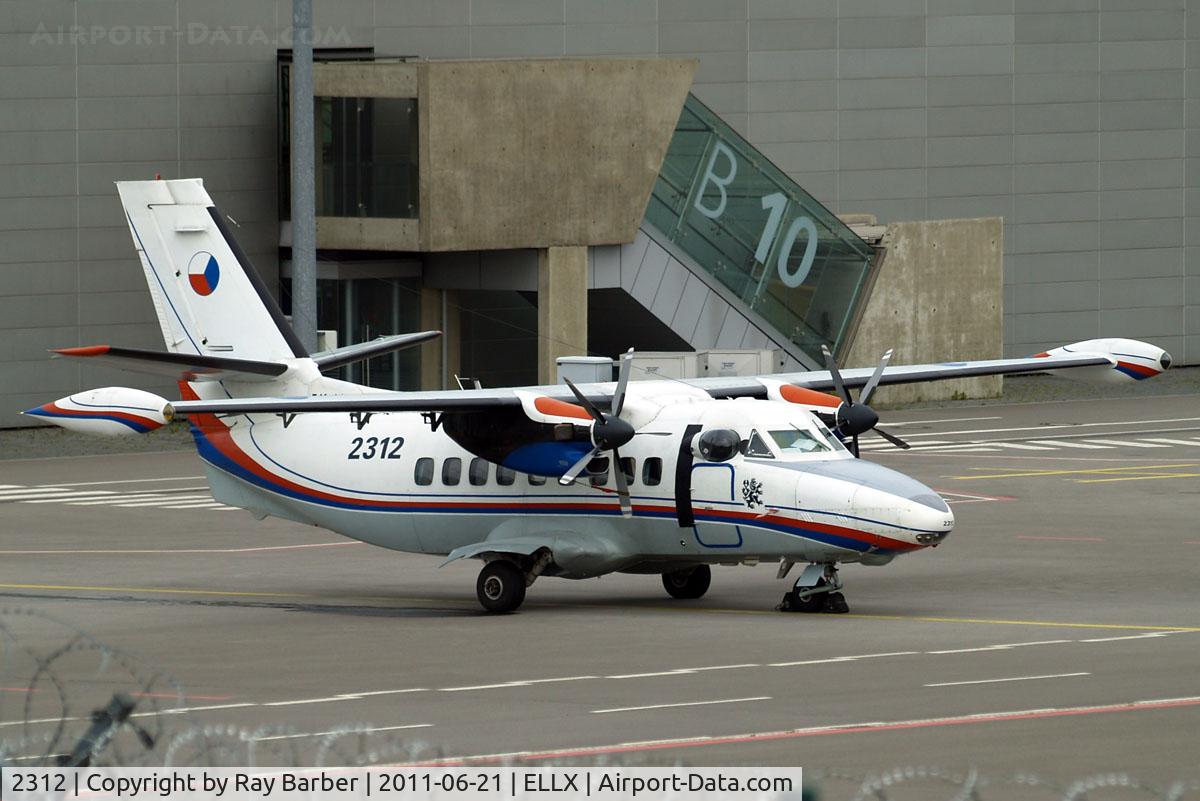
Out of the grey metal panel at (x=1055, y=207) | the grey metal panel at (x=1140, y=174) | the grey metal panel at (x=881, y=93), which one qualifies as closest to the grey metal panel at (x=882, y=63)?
the grey metal panel at (x=881, y=93)

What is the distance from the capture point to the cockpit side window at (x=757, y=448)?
2533 centimetres

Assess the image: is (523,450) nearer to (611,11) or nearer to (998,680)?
(998,680)

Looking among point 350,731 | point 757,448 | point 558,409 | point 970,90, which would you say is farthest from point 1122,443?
point 350,731

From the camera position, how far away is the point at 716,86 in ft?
200

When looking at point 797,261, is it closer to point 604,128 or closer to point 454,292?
point 604,128

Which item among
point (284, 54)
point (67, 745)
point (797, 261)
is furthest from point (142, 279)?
point (67, 745)

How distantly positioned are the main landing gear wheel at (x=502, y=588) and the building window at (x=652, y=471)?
2.16 metres

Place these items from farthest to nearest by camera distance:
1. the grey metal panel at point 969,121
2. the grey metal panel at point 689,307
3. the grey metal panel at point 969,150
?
the grey metal panel at point 969,150 → the grey metal panel at point 969,121 → the grey metal panel at point 689,307

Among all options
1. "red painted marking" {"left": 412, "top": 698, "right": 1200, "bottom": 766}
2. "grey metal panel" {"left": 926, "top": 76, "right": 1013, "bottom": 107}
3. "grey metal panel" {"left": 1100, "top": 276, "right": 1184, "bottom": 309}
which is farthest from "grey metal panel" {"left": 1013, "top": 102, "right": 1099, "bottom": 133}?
"red painted marking" {"left": 412, "top": 698, "right": 1200, "bottom": 766}

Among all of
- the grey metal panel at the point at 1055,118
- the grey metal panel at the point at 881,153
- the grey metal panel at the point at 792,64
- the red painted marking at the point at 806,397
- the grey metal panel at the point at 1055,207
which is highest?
the grey metal panel at the point at 792,64

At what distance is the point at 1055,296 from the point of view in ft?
211

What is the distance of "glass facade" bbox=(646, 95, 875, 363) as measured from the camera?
52.0 m

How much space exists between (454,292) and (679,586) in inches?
1182

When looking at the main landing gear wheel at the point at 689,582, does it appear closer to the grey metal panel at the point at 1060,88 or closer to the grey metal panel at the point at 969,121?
the grey metal panel at the point at 969,121
